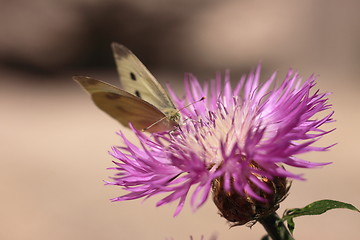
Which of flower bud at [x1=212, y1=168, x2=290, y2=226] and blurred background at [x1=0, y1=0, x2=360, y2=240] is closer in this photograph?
flower bud at [x1=212, y1=168, x2=290, y2=226]

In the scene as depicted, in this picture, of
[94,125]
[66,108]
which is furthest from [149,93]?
[66,108]

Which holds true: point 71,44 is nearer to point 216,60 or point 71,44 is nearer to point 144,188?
point 216,60

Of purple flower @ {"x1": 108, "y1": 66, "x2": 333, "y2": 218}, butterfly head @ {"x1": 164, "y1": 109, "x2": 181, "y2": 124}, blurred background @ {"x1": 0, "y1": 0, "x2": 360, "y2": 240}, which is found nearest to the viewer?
purple flower @ {"x1": 108, "y1": 66, "x2": 333, "y2": 218}

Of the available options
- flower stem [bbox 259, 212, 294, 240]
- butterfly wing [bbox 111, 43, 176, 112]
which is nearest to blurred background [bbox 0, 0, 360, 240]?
butterfly wing [bbox 111, 43, 176, 112]

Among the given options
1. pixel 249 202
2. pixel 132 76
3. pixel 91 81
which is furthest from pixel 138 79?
pixel 249 202

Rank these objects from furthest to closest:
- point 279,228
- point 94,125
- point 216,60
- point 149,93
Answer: point 216,60
point 94,125
point 149,93
point 279,228

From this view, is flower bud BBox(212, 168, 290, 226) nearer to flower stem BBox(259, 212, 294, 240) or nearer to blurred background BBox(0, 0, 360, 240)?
flower stem BBox(259, 212, 294, 240)

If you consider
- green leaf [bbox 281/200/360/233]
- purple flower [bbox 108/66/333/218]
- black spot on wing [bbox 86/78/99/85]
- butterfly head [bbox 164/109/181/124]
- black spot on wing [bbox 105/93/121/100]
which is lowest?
green leaf [bbox 281/200/360/233]
